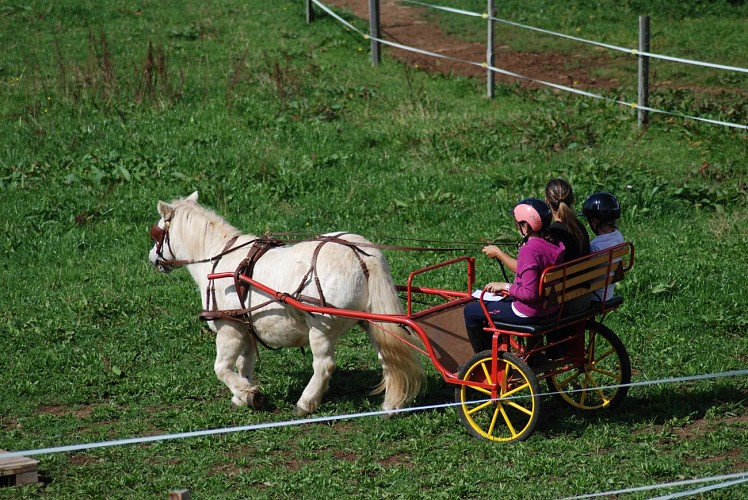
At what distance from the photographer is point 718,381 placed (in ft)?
24.3

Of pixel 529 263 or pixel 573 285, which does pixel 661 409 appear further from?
pixel 529 263

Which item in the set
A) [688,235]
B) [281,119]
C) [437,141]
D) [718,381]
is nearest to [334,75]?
[281,119]

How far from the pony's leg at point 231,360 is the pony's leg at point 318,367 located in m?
0.41

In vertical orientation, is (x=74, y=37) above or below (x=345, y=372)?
above

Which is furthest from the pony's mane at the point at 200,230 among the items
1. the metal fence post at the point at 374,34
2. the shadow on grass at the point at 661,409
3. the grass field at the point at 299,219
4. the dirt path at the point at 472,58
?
the metal fence post at the point at 374,34

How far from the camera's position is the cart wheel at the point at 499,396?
624cm

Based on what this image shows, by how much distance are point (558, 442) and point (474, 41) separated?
12.7 m

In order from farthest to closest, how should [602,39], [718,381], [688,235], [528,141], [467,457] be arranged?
[602,39] < [528,141] < [688,235] < [718,381] < [467,457]

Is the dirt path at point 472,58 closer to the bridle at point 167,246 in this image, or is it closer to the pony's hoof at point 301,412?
the bridle at point 167,246

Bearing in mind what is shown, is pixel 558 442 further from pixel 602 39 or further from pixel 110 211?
pixel 602 39

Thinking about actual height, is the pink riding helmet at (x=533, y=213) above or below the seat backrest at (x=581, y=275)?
above

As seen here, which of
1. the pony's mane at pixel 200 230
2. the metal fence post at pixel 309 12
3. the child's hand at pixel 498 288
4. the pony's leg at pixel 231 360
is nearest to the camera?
the child's hand at pixel 498 288

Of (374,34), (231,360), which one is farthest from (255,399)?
(374,34)

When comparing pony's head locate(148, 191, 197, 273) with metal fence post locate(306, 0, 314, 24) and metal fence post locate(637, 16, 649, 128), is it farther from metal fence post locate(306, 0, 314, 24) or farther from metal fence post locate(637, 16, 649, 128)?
metal fence post locate(306, 0, 314, 24)
